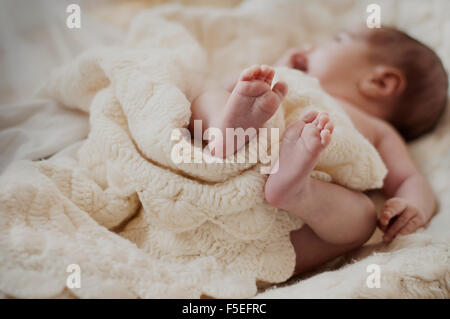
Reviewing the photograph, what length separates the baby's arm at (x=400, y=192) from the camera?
30.3 inches

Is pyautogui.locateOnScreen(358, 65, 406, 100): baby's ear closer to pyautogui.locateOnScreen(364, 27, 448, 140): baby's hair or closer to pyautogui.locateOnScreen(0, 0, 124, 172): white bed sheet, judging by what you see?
pyautogui.locateOnScreen(364, 27, 448, 140): baby's hair

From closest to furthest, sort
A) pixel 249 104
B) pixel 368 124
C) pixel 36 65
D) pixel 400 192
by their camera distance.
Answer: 1. pixel 249 104
2. pixel 400 192
3. pixel 368 124
4. pixel 36 65

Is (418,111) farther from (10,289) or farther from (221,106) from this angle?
(10,289)

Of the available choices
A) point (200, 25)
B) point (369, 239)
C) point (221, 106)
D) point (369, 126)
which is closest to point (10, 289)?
point (221, 106)

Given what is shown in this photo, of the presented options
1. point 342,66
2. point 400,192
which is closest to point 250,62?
point 342,66

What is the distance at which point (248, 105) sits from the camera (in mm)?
598

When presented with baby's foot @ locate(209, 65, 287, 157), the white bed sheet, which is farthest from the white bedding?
baby's foot @ locate(209, 65, 287, 157)

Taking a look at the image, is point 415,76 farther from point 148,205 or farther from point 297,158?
point 148,205

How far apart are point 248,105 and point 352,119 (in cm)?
43

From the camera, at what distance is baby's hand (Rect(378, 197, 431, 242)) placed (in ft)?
2.50

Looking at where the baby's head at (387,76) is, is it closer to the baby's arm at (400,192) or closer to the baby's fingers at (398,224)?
the baby's arm at (400,192)

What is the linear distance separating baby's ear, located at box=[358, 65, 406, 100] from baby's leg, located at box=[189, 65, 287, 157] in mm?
495
